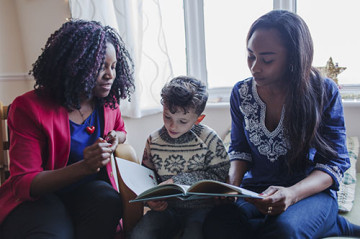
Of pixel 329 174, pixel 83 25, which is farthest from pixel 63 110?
pixel 329 174

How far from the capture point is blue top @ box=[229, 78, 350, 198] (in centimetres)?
105

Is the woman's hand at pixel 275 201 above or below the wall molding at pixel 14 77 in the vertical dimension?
below

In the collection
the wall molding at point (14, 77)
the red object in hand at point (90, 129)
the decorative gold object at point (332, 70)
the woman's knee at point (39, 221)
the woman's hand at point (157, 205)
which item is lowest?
the woman's hand at point (157, 205)

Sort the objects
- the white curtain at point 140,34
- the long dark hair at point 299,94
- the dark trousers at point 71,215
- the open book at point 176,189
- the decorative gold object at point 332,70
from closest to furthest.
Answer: the open book at point 176,189, the dark trousers at point 71,215, the long dark hair at point 299,94, the decorative gold object at point 332,70, the white curtain at point 140,34

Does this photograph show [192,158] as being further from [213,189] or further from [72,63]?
[72,63]

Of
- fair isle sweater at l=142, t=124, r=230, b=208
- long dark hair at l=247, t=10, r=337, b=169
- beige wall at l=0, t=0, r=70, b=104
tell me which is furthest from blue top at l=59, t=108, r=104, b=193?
beige wall at l=0, t=0, r=70, b=104

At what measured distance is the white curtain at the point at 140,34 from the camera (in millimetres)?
1886

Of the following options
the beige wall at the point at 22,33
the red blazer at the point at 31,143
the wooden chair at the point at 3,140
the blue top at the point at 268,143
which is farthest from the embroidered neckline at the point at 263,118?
the beige wall at the point at 22,33

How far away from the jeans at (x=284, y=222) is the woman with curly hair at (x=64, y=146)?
37 cm

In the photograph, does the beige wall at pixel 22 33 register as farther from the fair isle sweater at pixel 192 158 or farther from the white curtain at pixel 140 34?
the fair isle sweater at pixel 192 158

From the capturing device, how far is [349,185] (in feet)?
4.47

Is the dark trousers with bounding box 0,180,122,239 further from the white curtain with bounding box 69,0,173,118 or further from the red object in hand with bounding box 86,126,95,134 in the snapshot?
the white curtain with bounding box 69,0,173,118

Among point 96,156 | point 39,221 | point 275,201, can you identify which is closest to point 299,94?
point 275,201

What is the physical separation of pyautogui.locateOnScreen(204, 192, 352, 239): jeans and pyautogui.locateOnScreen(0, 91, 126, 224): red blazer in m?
0.57
